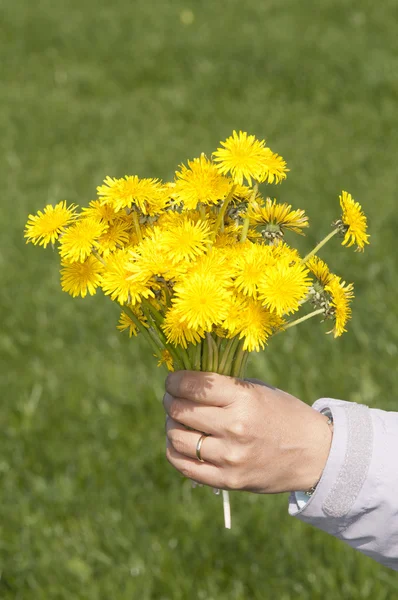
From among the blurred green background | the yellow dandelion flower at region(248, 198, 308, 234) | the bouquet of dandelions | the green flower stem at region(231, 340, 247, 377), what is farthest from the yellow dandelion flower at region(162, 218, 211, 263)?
the blurred green background

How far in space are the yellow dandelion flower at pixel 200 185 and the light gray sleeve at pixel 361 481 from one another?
0.45 meters

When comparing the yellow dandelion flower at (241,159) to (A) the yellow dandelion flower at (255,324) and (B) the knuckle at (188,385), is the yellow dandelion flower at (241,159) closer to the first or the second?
(A) the yellow dandelion flower at (255,324)

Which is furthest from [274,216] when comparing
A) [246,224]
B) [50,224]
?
[50,224]

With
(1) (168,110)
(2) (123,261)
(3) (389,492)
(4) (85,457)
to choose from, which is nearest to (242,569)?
(4) (85,457)

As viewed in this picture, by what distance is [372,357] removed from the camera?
3229 mm

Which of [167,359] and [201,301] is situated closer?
[201,301]

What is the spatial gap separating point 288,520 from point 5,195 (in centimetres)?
309

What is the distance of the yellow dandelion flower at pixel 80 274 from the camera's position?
134 cm

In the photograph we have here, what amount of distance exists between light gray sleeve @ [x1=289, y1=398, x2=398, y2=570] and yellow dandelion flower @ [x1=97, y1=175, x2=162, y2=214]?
506 millimetres

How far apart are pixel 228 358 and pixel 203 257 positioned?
0.68 ft

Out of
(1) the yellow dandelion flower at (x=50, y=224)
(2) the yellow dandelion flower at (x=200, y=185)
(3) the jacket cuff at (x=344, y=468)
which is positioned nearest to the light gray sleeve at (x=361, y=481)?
(3) the jacket cuff at (x=344, y=468)

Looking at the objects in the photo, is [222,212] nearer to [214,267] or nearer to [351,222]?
[214,267]

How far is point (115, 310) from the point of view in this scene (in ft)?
12.5

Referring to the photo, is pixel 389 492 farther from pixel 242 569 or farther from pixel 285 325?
pixel 242 569
